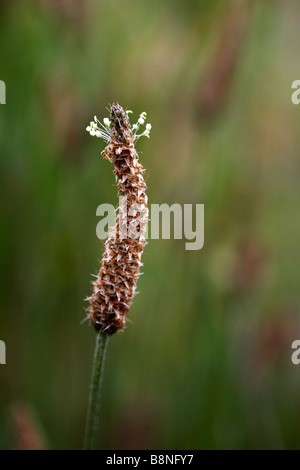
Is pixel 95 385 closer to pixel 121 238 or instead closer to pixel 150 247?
pixel 121 238

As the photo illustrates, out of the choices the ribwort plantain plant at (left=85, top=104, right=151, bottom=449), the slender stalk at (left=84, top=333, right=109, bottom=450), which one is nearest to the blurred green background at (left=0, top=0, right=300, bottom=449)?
the slender stalk at (left=84, top=333, right=109, bottom=450)

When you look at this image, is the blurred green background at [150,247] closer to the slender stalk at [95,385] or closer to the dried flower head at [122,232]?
the slender stalk at [95,385]

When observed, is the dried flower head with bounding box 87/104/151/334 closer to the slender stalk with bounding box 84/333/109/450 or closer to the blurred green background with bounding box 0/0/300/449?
the slender stalk with bounding box 84/333/109/450

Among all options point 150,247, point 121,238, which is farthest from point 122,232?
point 150,247

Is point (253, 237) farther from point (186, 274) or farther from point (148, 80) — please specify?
point (148, 80)
